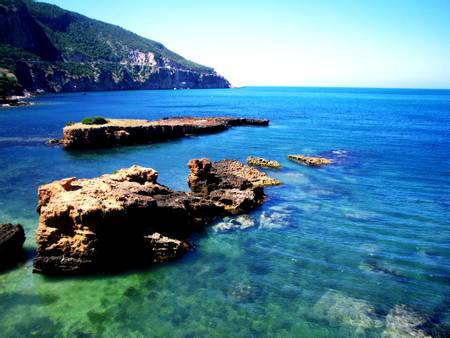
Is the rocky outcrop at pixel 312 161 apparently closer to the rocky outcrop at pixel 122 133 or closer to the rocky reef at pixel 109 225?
the rocky reef at pixel 109 225

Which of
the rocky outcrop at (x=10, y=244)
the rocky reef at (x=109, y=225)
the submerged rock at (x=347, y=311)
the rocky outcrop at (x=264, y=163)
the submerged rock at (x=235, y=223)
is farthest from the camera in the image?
the rocky outcrop at (x=264, y=163)

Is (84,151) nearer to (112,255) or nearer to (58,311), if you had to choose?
(112,255)

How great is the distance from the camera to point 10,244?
768 inches

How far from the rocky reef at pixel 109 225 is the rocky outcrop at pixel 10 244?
6.46 feet

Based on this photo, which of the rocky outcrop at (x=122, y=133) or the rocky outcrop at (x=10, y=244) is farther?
the rocky outcrop at (x=122, y=133)

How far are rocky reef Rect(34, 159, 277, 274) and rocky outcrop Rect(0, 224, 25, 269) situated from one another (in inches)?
77.6

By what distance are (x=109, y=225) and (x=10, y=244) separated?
5.54 meters

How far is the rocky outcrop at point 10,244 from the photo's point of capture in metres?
19.1

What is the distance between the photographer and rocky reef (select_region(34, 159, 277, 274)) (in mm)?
18203

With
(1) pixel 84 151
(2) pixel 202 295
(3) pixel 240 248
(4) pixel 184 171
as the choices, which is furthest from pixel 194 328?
(1) pixel 84 151

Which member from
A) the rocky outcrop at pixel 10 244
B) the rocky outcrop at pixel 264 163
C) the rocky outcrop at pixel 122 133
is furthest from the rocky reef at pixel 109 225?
the rocky outcrop at pixel 122 133

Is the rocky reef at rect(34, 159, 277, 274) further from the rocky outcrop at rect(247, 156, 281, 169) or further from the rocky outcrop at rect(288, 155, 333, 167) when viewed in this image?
the rocky outcrop at rect(288, 155, 333, 167)

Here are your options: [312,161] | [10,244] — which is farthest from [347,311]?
[312,161]

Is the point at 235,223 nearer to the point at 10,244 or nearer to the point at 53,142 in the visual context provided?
the point at 10,244
